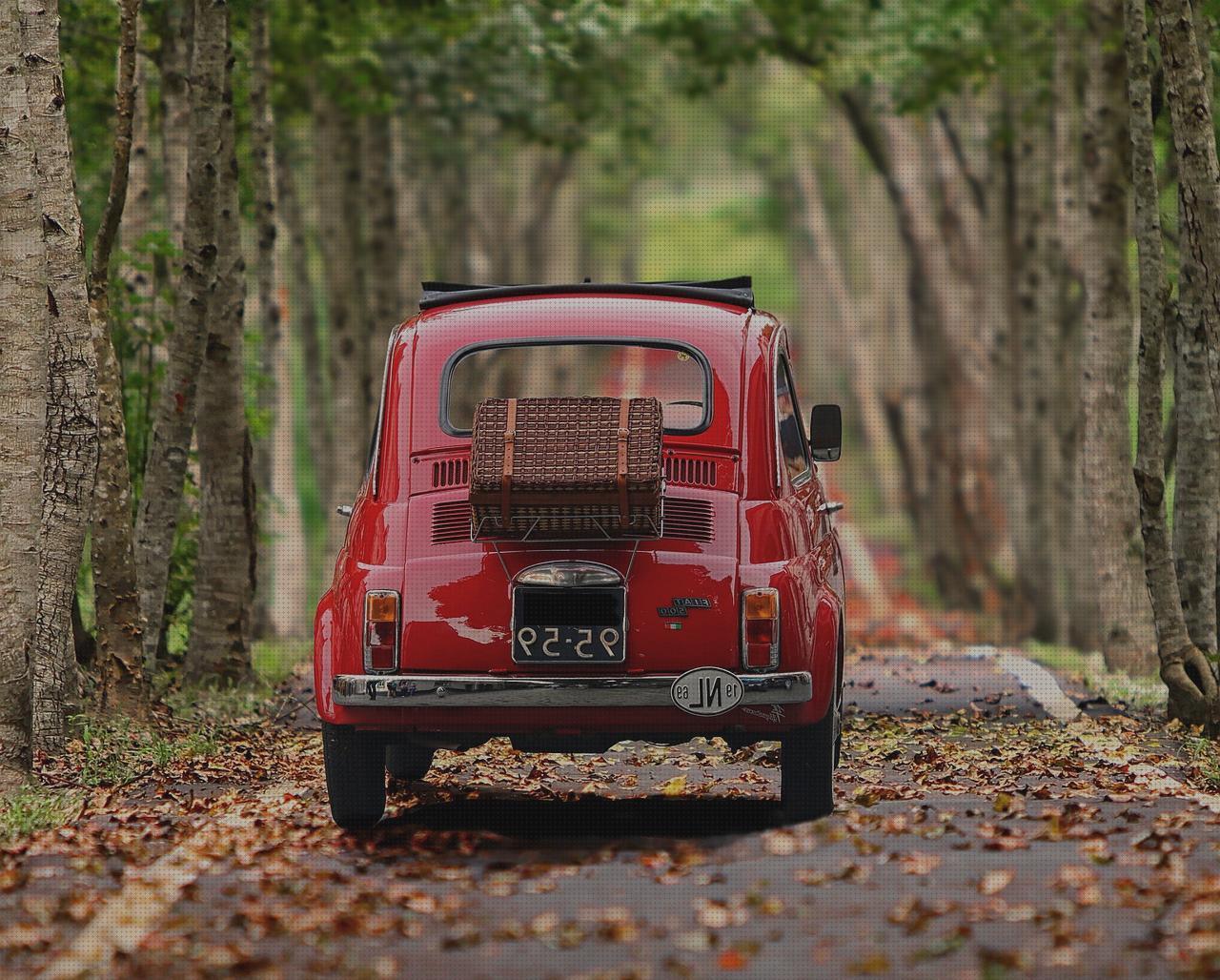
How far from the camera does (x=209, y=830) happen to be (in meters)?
9.09

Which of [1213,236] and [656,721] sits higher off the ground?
[1213,236]

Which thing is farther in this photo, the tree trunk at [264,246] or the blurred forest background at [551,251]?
the tree trunk at [264,246]

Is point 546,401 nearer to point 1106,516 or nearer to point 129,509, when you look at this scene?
point 129,509

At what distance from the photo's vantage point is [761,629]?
8906mm

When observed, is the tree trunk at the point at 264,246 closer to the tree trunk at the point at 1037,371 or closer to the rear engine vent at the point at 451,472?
the rear engine vent at the point at 451,472

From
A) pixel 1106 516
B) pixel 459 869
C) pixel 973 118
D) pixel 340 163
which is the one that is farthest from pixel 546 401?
pixel 973 118

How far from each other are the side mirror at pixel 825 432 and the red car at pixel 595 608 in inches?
30.1

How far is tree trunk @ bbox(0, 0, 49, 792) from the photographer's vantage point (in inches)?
395

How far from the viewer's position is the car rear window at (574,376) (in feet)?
32.3

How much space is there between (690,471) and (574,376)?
28598mm

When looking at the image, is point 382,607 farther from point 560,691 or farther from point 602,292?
point 602,292

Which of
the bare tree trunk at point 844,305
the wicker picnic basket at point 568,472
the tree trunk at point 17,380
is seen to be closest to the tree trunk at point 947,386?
the bare tree trunk at point 844,305

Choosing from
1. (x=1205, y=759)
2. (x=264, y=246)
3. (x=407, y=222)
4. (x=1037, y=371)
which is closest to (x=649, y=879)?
(x=1205, y=759)

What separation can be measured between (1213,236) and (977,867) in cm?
630
